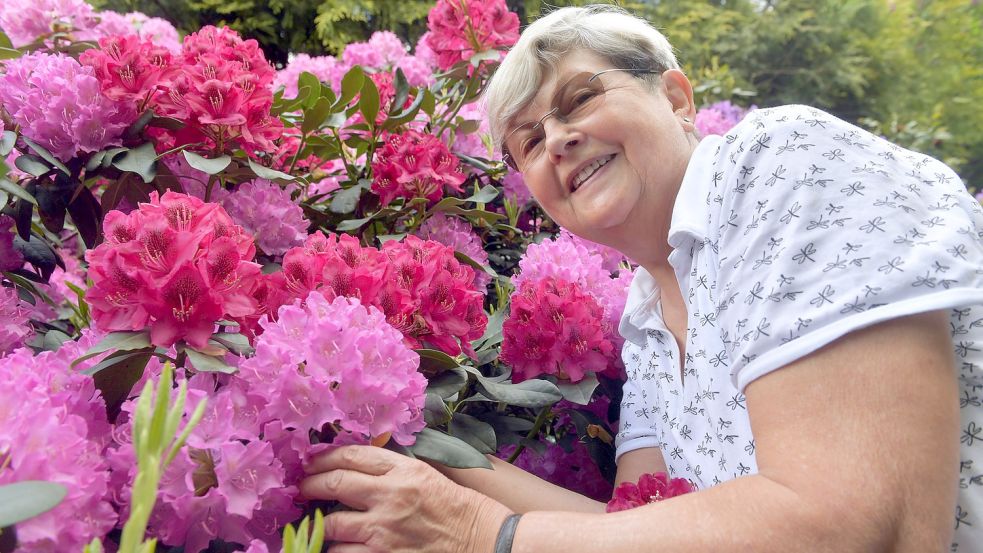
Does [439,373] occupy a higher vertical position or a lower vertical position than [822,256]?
lower

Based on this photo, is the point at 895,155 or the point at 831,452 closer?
the point at 831,452

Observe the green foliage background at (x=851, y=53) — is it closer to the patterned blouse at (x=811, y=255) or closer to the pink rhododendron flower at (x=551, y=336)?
the pink rhododendron flower at (x=551, y=336)

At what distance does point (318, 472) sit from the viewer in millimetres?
987

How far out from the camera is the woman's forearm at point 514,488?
1358mm

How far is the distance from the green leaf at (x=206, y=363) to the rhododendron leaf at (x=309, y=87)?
1.02m

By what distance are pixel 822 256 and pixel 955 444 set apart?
0.97ft

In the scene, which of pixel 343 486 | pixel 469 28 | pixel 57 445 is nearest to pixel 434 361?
pixel 343 486

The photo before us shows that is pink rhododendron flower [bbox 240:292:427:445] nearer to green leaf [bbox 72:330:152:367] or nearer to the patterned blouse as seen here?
green leaf [bbox 72:330:152:367]

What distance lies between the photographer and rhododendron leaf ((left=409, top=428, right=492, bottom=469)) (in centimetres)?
104

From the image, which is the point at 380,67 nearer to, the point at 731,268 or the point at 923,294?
the point at 731,268

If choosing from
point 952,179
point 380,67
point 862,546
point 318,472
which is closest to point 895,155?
point 952,179

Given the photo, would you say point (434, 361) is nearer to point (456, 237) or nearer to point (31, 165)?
point (456, 237)

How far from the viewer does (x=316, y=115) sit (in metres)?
1.67

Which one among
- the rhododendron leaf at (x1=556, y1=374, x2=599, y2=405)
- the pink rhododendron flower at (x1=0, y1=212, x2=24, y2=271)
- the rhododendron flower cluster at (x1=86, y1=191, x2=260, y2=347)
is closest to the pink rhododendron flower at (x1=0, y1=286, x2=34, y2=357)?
the pink rhododendron flower at (x1=0, y1=212, x2=24, y2=271)
